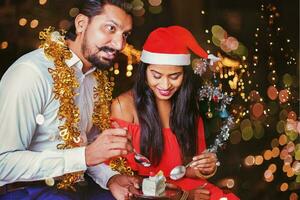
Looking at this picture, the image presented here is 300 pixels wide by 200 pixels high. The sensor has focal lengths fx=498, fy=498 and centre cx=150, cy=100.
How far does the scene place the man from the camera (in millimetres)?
2361

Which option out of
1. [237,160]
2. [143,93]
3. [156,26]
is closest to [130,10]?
[156,26]

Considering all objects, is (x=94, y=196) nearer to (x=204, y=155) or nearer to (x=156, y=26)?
(x=204, y=155)

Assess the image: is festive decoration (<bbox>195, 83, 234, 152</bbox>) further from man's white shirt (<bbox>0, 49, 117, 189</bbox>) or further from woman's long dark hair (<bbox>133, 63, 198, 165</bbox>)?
man's white shirt (<bbox>0, 49, 117, 189</bbox>)

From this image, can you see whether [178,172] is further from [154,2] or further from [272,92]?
[154,2]

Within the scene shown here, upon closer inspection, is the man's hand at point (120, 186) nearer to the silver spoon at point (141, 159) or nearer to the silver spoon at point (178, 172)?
the silver spoon at point (141, 159)

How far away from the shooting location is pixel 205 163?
111 inches

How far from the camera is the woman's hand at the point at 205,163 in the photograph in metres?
2.77

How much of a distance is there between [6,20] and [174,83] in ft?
3.04

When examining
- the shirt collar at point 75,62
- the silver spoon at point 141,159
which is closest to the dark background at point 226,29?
the shirt collar at point 75,62

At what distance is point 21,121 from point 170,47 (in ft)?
2.87

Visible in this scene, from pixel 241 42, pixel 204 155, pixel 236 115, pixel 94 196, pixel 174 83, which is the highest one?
pixel 241 42

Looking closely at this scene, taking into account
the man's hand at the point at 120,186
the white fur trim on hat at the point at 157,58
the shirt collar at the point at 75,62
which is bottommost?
the man's hand at the point at 120,186

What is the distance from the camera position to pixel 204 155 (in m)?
2.81

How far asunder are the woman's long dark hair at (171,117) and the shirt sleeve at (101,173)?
0.21m
